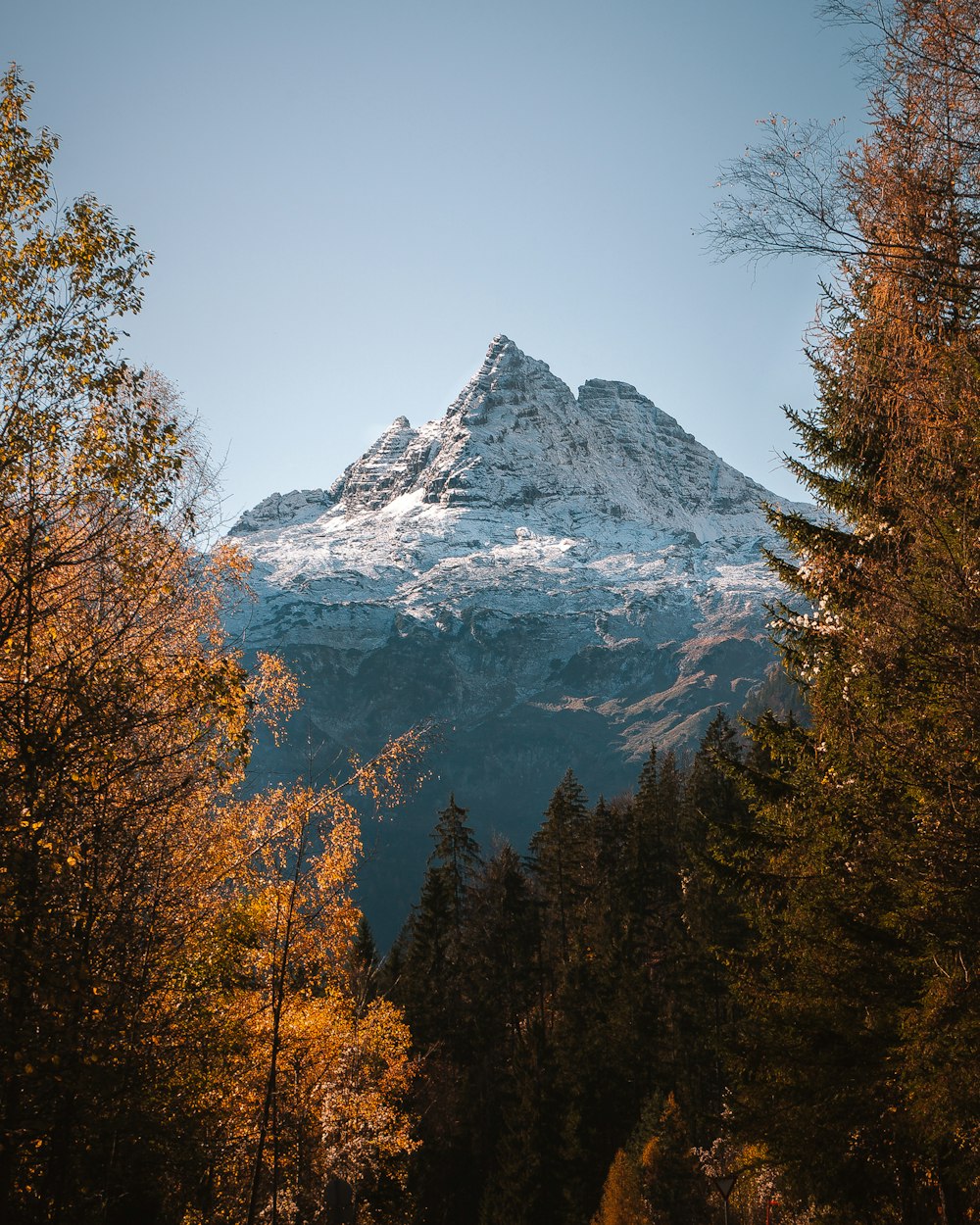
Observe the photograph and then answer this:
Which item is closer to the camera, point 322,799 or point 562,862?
point 322,799

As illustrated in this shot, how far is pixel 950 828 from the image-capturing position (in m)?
6.36

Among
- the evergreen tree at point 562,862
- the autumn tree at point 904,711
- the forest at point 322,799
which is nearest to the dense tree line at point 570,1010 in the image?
the evergreen tree at point 562,862

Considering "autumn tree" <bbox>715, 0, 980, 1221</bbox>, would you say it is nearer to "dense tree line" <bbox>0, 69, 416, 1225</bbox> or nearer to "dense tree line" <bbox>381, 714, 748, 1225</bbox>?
"dense tree line" <bbox>0, 69, 416, 1225</bbox>

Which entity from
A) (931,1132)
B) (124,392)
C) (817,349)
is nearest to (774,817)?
(931,1132)

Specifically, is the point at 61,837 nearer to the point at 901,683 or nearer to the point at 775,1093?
the point at 901,683

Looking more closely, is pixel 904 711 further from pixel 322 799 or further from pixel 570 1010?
pixel 570 1010

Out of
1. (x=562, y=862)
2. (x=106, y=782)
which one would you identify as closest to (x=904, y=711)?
(x=106, y=782)

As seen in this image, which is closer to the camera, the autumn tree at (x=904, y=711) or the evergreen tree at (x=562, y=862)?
the autumn tree at (x=904, y=711)

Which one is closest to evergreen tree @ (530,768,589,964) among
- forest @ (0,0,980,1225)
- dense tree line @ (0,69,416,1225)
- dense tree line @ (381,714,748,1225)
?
dense tree line @ (381,714,748,1225)

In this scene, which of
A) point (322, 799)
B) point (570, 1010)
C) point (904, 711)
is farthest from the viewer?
point (570, 1010)

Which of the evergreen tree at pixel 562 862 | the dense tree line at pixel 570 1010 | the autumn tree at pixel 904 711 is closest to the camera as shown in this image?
the autumn tree at pixel 904 711

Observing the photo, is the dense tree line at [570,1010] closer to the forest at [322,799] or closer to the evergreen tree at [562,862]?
the evergreen tree at [562,862]

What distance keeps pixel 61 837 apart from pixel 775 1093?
798 centimetres

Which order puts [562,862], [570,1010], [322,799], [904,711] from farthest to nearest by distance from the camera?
[562,862] → [570,1010] → [322,799] → [904,711]
